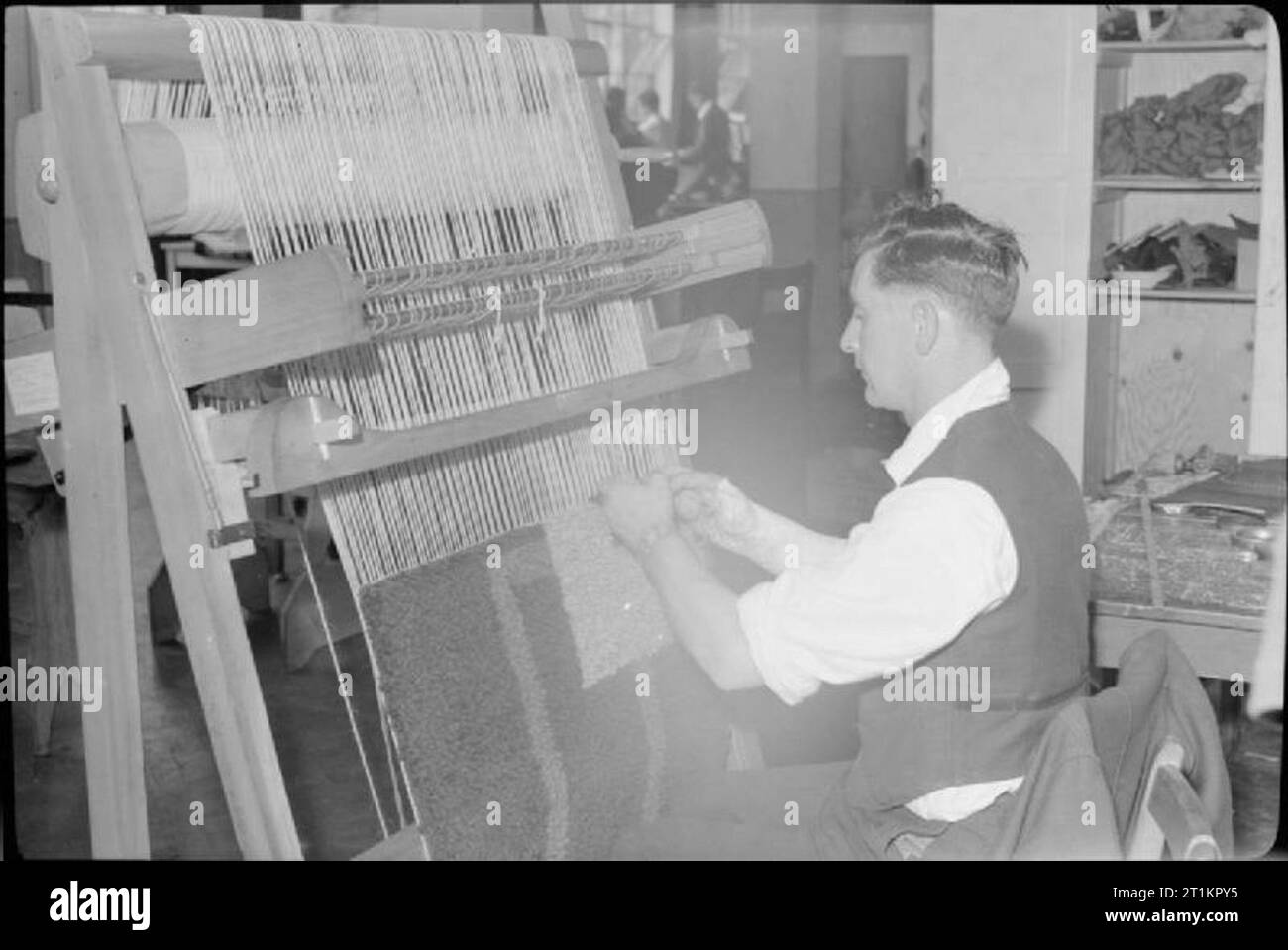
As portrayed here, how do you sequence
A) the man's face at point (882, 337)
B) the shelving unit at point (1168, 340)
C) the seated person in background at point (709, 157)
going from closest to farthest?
the man's face at point (882, 337) < the shelving unit at point (1168, 340) < the seated person in background at point (709, 157)

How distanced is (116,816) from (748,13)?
549 inches

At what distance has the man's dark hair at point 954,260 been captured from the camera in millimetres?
1729

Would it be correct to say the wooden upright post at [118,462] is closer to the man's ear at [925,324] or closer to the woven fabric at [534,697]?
the woven fabric at [534,697]

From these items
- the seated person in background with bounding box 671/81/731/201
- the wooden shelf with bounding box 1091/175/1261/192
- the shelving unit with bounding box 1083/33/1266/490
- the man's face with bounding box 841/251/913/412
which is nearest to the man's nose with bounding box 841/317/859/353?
the man's face with bounding box 841/251/913/412

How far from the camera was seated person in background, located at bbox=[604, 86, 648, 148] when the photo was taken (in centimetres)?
914

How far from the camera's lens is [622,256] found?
1958 millimetres

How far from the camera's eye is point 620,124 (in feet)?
33.7

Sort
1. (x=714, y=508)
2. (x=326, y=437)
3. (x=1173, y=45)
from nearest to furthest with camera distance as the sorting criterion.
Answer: (x=326, y=437) → (x=714, y=508) → (x=1173, y=45)

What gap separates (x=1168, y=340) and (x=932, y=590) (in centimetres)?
290

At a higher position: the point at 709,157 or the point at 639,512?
the point at 709,157

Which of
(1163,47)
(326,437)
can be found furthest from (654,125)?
(326,437)

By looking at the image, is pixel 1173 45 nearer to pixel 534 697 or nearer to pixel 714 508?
pixel 714 508

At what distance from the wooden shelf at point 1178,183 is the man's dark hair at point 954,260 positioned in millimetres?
2360

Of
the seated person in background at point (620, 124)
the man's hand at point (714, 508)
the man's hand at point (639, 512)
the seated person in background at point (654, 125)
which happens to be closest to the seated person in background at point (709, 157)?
the seated person in background at point (620, 124)
